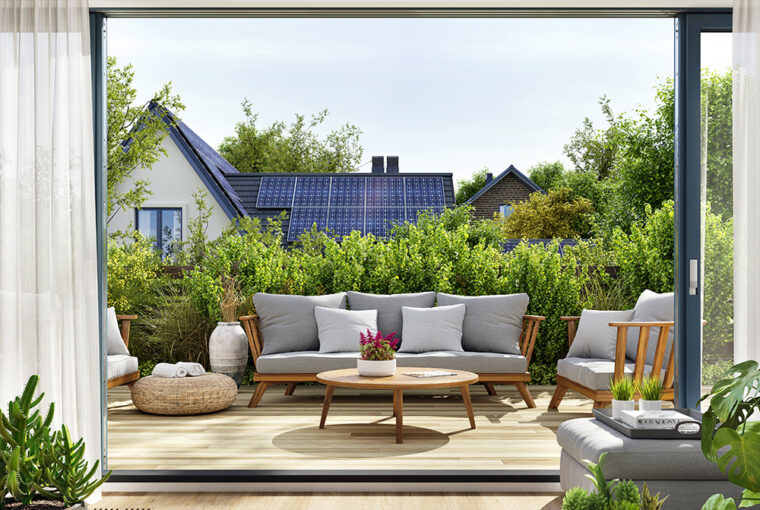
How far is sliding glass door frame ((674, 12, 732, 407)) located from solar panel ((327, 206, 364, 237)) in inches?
419

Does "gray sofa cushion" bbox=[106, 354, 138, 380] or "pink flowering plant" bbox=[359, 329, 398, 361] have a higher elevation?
"pink flowering plant" bbox=[359, 329, 398, 361]

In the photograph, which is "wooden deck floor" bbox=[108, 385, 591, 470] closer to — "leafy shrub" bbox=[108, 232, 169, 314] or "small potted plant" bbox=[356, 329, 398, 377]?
"small potted plant" bbox=[356, 329, 398, 377]

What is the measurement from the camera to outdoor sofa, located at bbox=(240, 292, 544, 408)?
564 centimetres

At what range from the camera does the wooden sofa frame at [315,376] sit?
18.5 ft

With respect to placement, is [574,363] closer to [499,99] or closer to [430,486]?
[430,486]

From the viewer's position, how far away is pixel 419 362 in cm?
562

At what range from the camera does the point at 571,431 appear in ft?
10.6

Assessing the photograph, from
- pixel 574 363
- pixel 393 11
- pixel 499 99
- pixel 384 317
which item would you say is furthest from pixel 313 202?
pixel 393 11

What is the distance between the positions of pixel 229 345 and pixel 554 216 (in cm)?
1572

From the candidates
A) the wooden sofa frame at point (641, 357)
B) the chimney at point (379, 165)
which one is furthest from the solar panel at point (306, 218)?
the wooden sofa frame at point (641, 357)

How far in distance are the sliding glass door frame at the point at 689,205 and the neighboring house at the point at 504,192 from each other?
19502 millimetres

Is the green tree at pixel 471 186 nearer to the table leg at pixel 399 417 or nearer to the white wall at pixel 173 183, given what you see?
the white wall at pixel 173 183

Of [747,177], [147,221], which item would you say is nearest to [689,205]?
[747,177]

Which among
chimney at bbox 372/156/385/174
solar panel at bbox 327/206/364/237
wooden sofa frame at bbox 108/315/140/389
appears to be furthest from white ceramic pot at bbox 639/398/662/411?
chimney at bbox 372/156/385/174
